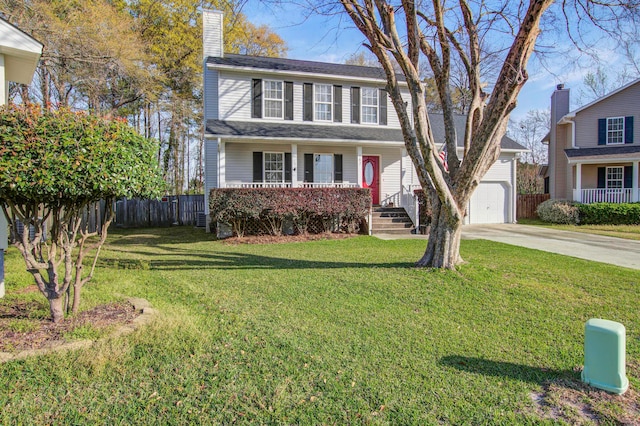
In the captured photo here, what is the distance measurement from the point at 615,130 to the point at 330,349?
72.9ft

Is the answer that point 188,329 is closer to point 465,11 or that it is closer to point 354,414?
point 354,414

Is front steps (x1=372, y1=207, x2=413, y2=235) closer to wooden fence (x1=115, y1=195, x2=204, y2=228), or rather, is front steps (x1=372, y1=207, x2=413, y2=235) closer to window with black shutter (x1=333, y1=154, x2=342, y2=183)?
window with black shutter (x1=333, y1=154, x2=342, y2=183)

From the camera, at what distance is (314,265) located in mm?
7613

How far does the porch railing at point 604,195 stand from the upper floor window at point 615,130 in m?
2.84

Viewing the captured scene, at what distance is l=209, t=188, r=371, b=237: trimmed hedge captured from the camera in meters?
11.6

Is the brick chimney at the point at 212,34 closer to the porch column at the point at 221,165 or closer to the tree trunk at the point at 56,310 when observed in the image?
the porch column at the point at 221,165

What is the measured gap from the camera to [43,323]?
12.8 feet

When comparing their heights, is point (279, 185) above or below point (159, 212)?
above

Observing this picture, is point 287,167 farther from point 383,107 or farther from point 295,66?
point 383,107

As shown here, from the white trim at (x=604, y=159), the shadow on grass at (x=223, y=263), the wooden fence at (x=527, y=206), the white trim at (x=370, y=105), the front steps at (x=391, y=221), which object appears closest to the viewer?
the shadow on grass at (x=223, y=263)

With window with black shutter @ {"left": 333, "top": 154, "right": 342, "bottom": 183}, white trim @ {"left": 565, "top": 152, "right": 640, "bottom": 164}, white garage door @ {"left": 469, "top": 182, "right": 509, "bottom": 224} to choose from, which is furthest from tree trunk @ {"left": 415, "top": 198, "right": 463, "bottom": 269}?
white trim @ {"left": 565, "top": 152, "right": 640, "bottom": 164}

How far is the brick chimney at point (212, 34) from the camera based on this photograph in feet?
49.8

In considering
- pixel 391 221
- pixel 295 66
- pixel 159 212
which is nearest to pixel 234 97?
pixel 295 66

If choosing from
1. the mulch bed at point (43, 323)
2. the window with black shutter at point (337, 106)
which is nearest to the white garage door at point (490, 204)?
the window with black shutter at point (337, 106)
